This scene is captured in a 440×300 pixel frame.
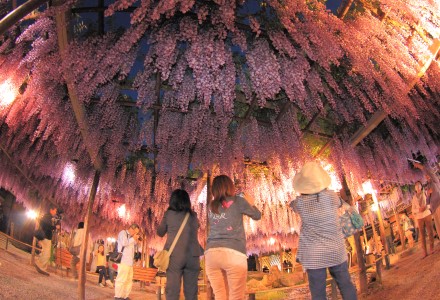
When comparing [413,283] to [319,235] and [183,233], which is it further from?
[183,233]

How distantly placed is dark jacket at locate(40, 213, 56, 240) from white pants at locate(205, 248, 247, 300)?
9855 mm

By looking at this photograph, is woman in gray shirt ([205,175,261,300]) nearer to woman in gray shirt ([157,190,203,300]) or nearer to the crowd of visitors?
the crowd of visitors

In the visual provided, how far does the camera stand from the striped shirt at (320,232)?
3219 millimetres

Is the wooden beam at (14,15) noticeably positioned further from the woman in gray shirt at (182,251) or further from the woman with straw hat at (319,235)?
the woman with straw hat at (319,235)

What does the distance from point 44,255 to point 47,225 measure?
1259mm

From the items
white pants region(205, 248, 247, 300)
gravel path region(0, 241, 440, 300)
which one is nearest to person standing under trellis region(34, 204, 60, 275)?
gravel path region(0, 241, 440, 300)

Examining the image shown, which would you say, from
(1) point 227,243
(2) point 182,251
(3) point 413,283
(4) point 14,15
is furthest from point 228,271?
(3) point 413,283

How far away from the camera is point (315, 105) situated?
6.88m

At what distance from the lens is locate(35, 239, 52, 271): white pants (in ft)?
36.6

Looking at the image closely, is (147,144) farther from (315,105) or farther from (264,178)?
(264,178)

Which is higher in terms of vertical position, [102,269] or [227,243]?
[102,269]

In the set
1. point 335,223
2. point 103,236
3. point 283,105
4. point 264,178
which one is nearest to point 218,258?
point 335,223

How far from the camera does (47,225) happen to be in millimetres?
12180

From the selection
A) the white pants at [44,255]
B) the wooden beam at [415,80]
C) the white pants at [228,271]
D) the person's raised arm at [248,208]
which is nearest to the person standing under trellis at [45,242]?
the white pants at [44,255]
